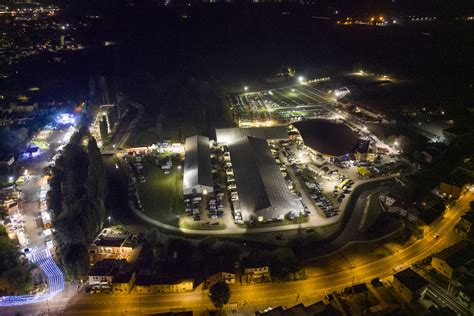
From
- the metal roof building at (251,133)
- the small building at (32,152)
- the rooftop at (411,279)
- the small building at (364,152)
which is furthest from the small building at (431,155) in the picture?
the small building at (32,152)

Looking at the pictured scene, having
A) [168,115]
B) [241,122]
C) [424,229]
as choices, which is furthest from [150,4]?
[424,229]

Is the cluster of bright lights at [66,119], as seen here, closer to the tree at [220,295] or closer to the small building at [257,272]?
the small building at [257,272]

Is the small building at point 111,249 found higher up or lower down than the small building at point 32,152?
lower down

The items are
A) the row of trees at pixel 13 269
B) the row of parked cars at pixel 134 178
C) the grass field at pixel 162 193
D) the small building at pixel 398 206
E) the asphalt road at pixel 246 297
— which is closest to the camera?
the asphalt road at pixel 246 297

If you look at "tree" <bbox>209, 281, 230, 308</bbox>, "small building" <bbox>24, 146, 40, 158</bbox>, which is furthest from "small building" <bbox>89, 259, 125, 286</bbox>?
"small building" <bbox>24, 146, 40, 158</bbox>

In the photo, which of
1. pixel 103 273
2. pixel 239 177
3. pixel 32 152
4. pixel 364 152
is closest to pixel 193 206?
pixel 239 177

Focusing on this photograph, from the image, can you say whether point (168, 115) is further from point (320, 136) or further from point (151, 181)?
point (320, 136)

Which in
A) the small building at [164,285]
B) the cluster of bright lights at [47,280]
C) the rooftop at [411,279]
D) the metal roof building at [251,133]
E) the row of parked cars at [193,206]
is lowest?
the cluster of bright lights at [47,280]
